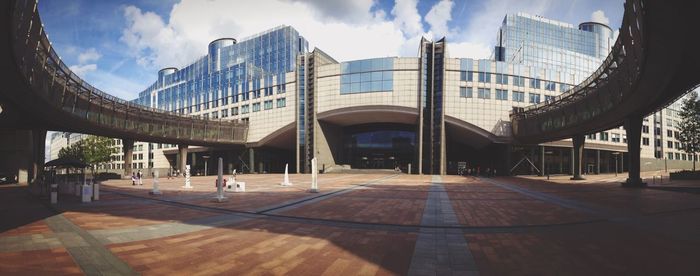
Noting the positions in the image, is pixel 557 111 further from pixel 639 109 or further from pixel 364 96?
pixel 364 96

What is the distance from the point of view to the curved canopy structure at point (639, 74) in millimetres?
10852

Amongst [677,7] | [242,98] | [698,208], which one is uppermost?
[242,98]

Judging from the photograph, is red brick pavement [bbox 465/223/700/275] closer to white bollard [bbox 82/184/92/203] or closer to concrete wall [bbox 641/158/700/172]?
white bollard [bbox 82/184/92/203]

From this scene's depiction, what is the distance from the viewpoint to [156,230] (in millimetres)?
8789

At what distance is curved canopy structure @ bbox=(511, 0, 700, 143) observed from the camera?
1085cm

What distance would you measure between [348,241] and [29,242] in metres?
7.54

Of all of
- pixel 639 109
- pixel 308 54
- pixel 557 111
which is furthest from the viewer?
pixel 308 54

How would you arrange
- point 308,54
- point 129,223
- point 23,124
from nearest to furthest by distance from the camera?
point 129,223, point 23,124, point 308,54

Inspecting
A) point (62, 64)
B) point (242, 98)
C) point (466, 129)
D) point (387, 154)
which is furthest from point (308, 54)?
point (62, 64)

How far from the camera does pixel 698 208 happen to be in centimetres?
1355

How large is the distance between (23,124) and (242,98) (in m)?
38.3

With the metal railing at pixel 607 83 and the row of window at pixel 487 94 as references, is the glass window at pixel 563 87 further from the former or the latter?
the metal railing at pixel 607 83

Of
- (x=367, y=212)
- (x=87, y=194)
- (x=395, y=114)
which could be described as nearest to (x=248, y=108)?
(x=395, y=114)

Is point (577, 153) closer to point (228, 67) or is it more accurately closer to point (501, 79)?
point (501, 79)
